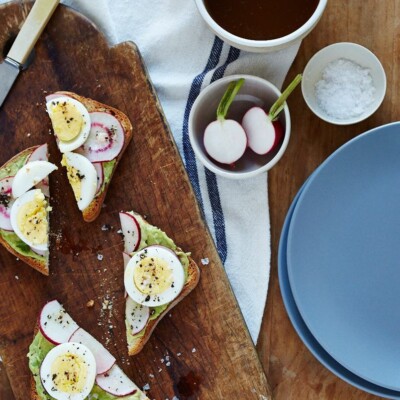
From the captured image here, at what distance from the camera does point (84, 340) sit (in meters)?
2.22

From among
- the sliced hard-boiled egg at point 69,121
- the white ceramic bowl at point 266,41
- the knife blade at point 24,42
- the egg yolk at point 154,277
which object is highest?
the knife blade at point 24,42

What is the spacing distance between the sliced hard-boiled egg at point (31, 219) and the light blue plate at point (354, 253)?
0.74m

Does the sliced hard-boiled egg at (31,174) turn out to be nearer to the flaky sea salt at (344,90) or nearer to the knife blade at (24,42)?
the knife blade at (24,42)

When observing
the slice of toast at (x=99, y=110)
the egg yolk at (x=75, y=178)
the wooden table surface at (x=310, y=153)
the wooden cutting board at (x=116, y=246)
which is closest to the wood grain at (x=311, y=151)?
the wooden table surface at (x=310, y=153)

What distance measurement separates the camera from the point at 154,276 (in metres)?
2.15

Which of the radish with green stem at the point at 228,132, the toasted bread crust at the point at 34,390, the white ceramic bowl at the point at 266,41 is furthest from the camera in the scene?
the toasted bread crust at the point at 34,390

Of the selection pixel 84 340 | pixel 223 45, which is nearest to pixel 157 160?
pixel 223 45

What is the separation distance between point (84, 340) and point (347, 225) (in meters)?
0.86

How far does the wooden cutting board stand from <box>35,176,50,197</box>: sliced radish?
19mm

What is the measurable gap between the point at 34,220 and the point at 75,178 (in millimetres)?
172

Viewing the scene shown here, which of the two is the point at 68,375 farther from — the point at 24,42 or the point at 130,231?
the point at 24,42

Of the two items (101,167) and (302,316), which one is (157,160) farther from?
(302,316)

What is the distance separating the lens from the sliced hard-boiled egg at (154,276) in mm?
2143

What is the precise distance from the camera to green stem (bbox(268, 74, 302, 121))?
2.05 metres
